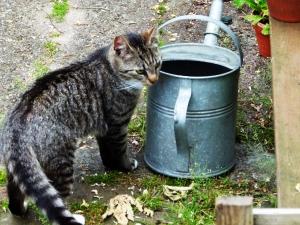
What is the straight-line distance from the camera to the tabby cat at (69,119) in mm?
3400

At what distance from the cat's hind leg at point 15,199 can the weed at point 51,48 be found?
2053 mm

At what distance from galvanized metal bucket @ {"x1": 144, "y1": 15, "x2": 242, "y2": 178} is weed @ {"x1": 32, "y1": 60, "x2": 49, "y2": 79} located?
4.57 ft

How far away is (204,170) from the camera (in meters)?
4.16

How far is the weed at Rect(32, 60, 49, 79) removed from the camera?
5349mm

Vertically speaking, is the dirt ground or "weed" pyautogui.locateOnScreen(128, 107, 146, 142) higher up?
the dirt ground

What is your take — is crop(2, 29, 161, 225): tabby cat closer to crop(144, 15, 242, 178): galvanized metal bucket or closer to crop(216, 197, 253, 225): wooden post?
crop(144, 15, 242, 178): galvanized metal bucket

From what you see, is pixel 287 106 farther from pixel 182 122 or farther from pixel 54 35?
pixel 54 35

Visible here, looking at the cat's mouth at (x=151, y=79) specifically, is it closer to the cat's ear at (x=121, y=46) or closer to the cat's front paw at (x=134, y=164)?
the cat's ear at (x=121, y=46)

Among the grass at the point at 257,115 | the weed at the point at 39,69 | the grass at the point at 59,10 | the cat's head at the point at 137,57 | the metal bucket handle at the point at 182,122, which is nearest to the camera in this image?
the metal bucket handle at the point at 182,122

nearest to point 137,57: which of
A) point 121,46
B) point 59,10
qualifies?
point 121,46

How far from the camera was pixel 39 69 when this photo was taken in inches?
213

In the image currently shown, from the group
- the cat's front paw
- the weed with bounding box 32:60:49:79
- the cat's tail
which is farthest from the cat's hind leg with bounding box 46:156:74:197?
the weed with bounding box 32:60:49:79

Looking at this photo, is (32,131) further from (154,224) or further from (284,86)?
(284,86)

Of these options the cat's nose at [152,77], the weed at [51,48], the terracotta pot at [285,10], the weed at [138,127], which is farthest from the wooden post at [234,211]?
the weed at [51,48]
